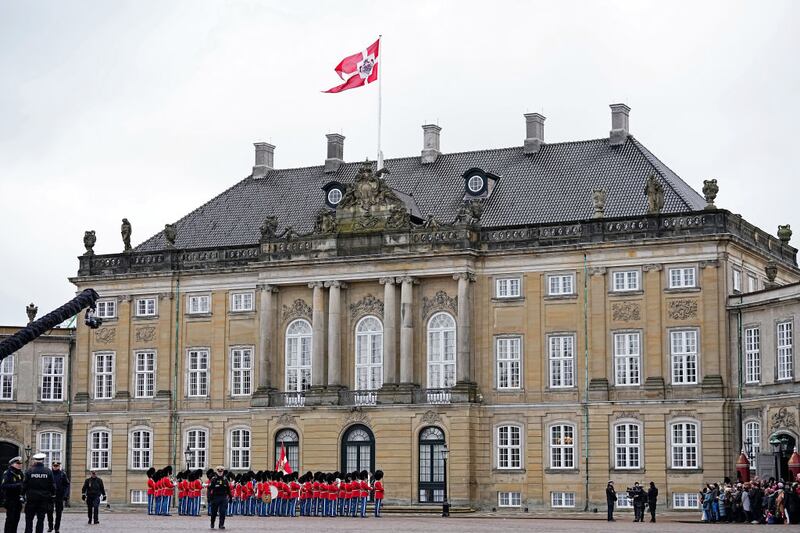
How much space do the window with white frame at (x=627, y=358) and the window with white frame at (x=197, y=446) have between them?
20.3 metres

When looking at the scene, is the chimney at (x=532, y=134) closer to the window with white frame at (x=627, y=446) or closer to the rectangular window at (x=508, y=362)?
the rectangular window at (x=508, y=362)

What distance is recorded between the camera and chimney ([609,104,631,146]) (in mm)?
70000

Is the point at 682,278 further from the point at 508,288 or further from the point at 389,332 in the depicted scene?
the point at 389,332

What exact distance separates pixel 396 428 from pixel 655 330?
1203 cm

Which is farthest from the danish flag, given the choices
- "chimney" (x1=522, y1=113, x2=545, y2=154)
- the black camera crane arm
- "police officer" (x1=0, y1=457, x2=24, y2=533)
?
"police officer" (x1=0, y1=457, x2=24, y2=533)

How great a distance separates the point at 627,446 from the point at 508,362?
20.8ft

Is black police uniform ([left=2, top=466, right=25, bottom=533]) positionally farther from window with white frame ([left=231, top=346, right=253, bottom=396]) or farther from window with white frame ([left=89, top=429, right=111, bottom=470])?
window with white frame ([left=89, top=429, right=111, bottom=470])

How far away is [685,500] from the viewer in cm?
6134

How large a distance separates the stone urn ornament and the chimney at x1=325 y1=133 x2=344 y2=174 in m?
21.9

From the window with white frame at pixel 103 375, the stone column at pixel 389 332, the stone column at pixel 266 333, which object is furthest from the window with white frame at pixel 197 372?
the stone column at pixel 389 332

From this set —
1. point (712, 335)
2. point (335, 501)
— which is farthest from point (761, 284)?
point (335, 501)

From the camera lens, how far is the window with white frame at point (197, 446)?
72.5 meters

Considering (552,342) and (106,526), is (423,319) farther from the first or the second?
(106,526)

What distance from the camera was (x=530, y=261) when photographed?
65.6 metres
